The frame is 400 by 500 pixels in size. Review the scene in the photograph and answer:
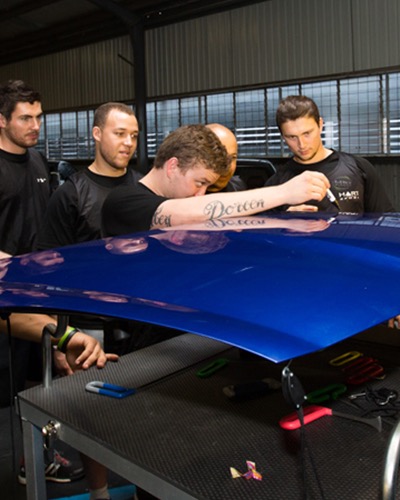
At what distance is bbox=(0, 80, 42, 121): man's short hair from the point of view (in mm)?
2846

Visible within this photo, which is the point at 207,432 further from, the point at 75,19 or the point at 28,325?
the point at 75,19

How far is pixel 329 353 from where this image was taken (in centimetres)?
136

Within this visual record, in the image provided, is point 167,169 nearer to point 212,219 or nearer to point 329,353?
point 212,219

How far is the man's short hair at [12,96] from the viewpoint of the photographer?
2846 millimetres

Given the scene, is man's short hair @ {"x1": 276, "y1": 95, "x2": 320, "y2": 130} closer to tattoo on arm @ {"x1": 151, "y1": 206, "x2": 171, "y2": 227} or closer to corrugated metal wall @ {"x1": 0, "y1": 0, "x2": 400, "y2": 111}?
tattoo on arm @ {"x1": 151, "y1": 206, "x2": 171, "y2": 227}

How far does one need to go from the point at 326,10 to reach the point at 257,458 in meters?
8.84

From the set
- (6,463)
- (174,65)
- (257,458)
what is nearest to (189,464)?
(257,458)

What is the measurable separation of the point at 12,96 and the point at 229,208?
1.80 meters

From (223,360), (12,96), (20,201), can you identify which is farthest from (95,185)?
(223,360)

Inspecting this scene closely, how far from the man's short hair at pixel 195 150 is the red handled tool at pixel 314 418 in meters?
0.98

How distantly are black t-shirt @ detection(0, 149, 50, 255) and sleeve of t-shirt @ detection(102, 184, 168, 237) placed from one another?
1.00 m

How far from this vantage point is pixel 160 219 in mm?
1618

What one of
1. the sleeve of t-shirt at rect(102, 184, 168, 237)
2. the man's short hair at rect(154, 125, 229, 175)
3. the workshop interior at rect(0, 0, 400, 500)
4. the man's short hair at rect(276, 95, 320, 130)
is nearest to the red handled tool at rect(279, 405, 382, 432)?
the workshop interior at rect(0, 0, 400, 500)

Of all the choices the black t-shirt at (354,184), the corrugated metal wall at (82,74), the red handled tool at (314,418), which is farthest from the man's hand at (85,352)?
the corrugated metal wall at (82,74)
